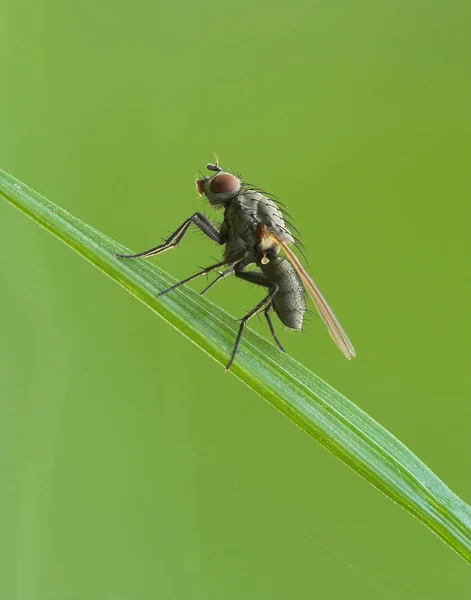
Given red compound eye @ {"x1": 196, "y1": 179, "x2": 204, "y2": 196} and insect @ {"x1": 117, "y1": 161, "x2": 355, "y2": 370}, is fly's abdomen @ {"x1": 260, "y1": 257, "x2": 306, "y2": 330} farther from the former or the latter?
red compound eye @ {"x1": 196, "y1": 179, "x2": 204, "y2": 196}

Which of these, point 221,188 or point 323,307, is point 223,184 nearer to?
point 221,188

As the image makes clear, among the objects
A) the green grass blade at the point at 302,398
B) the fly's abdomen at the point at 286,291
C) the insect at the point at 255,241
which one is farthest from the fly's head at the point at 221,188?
the green grass blade at the point at 302,398

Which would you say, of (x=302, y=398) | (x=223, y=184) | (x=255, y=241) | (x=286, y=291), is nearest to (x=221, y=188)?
(x=223, y=184)

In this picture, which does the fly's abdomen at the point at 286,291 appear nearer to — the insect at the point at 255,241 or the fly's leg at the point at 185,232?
the insect at the point at 255,241

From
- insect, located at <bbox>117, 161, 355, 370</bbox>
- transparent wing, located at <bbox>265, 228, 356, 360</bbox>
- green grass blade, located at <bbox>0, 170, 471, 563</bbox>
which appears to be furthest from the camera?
insect, located at <bbox>117, 161, 355, 370</bbox>

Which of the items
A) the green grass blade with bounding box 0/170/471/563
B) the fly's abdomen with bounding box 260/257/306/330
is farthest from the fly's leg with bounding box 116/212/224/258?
the green grass blade with bounding box 0/170/471/563

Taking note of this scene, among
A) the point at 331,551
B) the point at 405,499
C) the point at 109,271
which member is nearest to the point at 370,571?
the point at 331,551
